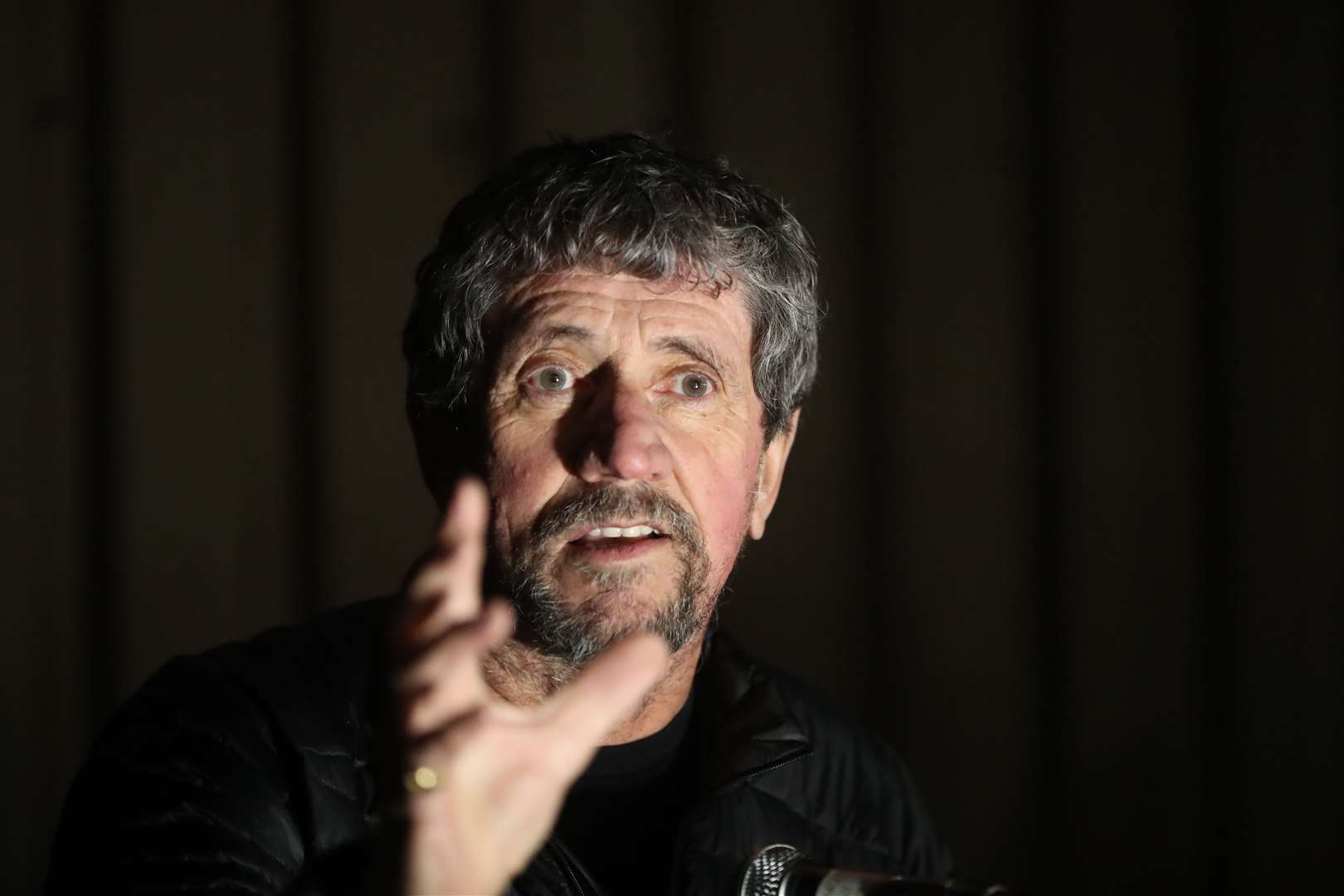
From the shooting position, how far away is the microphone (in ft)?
3.05

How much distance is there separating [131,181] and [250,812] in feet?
4.48

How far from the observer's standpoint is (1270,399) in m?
1.90

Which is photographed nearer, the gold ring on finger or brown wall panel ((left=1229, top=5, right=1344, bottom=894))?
the gold ring on finger

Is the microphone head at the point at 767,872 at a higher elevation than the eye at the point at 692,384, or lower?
lower

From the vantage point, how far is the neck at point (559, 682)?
4.10ft

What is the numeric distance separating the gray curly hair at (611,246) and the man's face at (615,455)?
0.03 m

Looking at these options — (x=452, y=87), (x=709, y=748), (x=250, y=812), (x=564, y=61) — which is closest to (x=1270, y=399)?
(x=709, y=748)

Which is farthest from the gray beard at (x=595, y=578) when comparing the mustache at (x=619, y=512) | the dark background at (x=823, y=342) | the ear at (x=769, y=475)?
the dark background at (x=823, y=342)

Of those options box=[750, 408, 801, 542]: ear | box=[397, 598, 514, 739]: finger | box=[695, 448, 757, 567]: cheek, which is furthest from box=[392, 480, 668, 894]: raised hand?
box=[750, 408, 801, 542]: ear

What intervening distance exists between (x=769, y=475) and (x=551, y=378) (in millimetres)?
370

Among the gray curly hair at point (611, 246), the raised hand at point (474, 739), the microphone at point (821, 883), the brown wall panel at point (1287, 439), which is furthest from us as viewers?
the brown wall panel at point (1287, 439)

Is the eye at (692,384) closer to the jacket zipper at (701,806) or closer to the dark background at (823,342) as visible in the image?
the jacket zipper at (701,806)

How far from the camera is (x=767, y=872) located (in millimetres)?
1037

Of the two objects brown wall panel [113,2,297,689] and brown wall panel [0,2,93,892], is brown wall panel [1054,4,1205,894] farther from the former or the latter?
brown wall panel [0,2,93,892]
